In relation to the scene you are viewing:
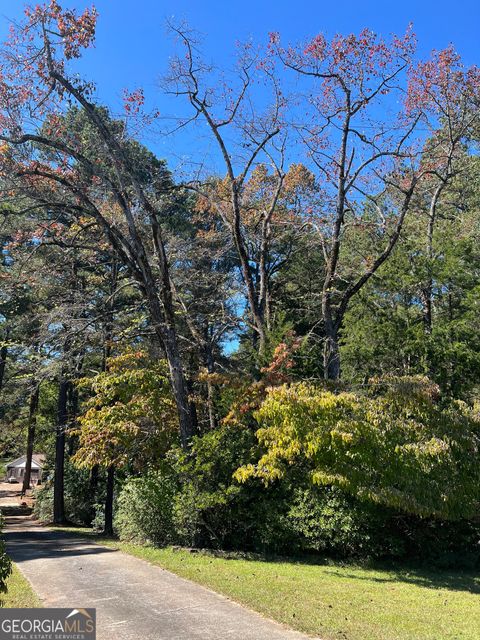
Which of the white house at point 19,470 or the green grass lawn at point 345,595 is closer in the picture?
the green grass lawn at point 345,595

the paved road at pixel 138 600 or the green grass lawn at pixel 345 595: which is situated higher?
the paved road at pixel 138 600

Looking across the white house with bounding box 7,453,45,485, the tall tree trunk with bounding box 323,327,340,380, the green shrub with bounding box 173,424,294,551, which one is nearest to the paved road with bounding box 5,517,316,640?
the green shrub with bounding box 173,424,294,551

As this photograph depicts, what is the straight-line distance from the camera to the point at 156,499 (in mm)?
12562

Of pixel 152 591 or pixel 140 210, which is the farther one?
pixel 140 210

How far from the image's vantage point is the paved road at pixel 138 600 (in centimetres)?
569

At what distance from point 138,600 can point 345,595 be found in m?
2.95

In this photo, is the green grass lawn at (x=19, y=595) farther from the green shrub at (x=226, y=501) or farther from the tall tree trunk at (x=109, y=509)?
the tall tree trunk at (x=109, y=509)

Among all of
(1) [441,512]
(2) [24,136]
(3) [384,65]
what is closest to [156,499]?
(1) [441,512]

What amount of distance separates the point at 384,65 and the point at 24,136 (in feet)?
30.8

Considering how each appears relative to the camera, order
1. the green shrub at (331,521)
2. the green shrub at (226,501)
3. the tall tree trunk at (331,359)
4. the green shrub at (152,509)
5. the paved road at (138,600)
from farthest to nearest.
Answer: the tall tree trunk at (331,359), the green shrub at (152,509), the green shrub at (226,501), the green shrub at (331,521), the paved road at (138,600)

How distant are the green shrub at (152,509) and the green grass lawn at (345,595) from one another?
1.10 meters

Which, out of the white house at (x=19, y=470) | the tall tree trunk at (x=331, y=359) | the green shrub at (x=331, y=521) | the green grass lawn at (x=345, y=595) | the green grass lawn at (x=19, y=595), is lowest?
the green grass lawn at (x=345, y=595)

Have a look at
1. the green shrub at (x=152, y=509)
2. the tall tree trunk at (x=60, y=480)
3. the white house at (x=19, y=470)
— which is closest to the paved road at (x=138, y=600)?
the green shrub at (x=152, y=509)

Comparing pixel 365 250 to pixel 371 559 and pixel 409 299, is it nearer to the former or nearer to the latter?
pixel 409 299
